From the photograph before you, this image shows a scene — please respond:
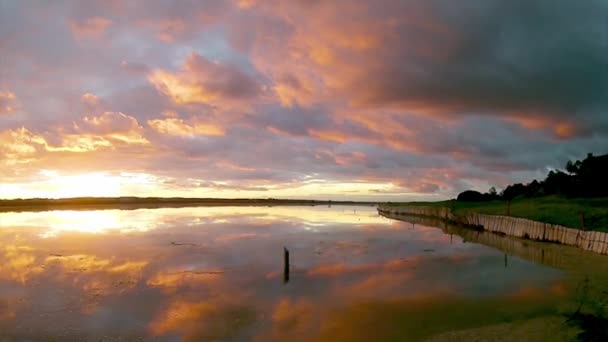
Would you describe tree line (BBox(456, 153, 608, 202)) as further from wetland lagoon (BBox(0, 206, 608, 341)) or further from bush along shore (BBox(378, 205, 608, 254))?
wetland lagoon (BBox(0, 206, 608, 341))

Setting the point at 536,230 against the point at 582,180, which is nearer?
the point at 536,230

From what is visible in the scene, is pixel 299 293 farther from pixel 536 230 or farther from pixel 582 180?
pixel 582 180

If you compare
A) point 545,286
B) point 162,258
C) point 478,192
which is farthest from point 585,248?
point 478,192

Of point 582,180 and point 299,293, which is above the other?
point 582,180

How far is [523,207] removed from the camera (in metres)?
49.8

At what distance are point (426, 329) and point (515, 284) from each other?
850 cm

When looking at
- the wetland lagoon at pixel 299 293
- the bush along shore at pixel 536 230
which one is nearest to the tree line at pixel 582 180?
the bush along shore at pixel 536 230

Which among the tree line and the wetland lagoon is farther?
the tree line

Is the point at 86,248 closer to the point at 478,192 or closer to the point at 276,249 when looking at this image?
the point at 276,249

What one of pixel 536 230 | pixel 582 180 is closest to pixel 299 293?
pixel 536 230

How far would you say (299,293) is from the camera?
1855 cm

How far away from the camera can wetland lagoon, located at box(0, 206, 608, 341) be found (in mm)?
13344

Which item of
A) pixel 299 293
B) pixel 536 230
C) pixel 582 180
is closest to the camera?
pixel 299 293

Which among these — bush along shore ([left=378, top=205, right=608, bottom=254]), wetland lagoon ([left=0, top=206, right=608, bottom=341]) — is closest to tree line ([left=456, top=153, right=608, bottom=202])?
bush along shore ([left=378, top=205, right=608, bottom=254])
